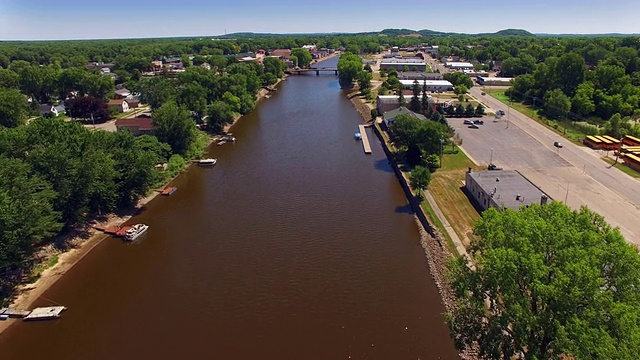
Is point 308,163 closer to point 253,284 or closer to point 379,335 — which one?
point 253,284

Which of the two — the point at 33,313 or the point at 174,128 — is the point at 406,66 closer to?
the point at 174,128

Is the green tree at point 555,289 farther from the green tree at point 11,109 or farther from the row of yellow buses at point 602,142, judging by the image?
the green tree at point 11,109

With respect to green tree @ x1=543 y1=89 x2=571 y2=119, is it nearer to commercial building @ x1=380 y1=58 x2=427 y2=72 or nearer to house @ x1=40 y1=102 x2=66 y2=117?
commercial building @ x1=380 y1=58 x2=427 y2=72

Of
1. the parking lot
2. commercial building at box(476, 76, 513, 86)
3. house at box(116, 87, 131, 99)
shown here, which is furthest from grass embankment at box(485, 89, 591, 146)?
house at box(116, 87, 131, 99)

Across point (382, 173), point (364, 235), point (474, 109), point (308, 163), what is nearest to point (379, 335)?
point (364, 235)

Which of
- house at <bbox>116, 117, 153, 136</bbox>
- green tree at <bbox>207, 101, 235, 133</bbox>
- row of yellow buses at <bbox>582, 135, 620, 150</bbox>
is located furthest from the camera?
Answer: green tree at <bbox>207, 101, 235, 133</bbox>

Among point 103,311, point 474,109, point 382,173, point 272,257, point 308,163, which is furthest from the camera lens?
point 474,109

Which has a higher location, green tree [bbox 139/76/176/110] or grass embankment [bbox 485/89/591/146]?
green tree [bbox 139/76/176/110]
